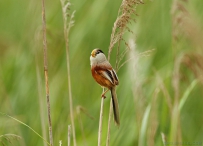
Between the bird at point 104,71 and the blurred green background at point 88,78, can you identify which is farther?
the blurred green background at point 88,78

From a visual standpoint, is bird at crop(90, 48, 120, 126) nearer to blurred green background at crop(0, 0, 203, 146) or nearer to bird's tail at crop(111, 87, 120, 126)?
bird's tail at crop(111, 87, 120, 126)

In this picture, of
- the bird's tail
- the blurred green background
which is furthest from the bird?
the blurred green background

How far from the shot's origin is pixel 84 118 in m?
3.73

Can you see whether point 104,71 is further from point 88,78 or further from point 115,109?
point 88,78

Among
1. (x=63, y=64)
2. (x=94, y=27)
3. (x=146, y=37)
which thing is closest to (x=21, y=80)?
(x=63, y=64)

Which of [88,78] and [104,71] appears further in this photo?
[88,78]

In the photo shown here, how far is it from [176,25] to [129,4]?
1.12 feet

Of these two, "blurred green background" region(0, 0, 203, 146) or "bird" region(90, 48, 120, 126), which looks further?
"blurred green background" region(0, 0, 203, 146)

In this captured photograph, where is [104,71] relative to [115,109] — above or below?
above

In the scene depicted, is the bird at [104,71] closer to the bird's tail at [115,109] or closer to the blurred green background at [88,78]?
the bird's tail at [115,109]

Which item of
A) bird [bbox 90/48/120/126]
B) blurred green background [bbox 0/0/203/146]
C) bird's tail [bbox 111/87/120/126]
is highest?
bird [bbox 90/48/120/126]

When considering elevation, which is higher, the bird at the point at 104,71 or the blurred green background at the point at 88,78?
the bird at the point at 104,71

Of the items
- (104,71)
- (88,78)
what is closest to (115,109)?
(104,71)

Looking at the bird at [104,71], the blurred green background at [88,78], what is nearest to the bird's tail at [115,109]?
the bird at [104,71]
